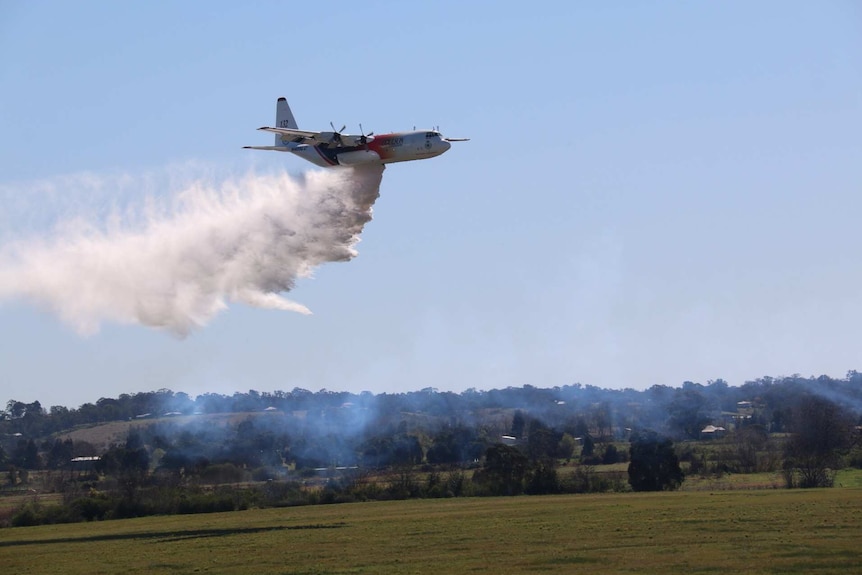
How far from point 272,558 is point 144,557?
249 inches

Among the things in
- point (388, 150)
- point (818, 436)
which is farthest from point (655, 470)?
point (388, 150)

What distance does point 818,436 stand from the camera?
296 ft

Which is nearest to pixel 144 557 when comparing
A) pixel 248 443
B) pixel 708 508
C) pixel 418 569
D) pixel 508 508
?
pixel 418 569

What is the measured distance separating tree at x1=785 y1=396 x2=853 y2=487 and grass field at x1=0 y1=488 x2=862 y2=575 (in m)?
20.7

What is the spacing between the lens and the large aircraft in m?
61.2

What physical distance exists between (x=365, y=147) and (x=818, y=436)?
4978cm

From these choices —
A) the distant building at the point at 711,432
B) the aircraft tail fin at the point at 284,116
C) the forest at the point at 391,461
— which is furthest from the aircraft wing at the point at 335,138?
the distant building at the point at 711,432

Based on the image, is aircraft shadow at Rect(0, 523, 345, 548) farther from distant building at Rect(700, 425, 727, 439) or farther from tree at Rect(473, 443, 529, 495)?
distant building at Rect(700, 425, 727, 439)

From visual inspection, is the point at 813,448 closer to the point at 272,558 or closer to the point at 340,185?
the point at 340,185

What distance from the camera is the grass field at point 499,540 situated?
37.6 metres

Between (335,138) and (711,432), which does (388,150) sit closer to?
(335,138)

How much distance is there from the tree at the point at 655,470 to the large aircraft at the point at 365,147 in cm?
2856

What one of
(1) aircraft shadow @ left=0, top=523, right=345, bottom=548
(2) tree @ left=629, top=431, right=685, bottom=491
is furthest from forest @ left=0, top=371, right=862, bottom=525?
(1) aircraft shadow @ left=0, top=523, right=345, bottom=548

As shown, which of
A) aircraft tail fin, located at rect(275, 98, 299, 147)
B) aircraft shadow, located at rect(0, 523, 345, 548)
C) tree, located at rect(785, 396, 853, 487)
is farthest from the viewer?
tree, located at rect(785, 396, 853, 487)
